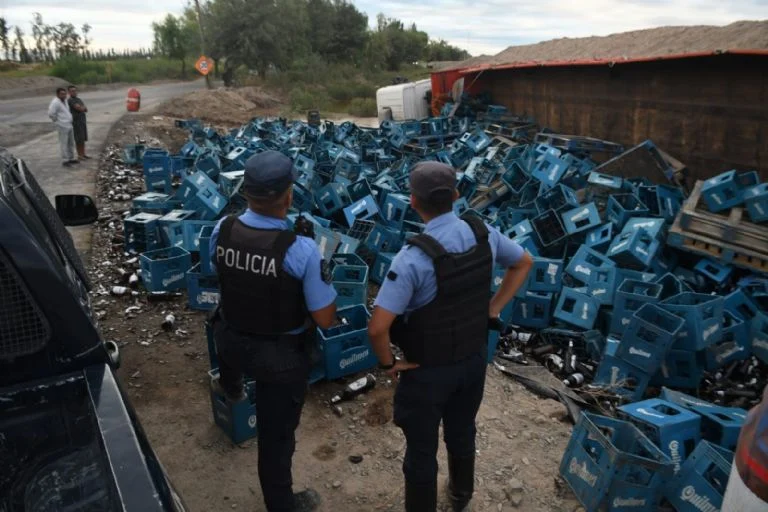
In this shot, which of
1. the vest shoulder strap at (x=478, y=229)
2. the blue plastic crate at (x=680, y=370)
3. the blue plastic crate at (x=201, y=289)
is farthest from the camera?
the blue plastic crate at (x=201, y=289)

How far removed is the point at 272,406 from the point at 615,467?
6.74 feet

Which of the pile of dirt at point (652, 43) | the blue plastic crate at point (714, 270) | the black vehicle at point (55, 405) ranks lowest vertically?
the blue plastic crate at point (714, 270)

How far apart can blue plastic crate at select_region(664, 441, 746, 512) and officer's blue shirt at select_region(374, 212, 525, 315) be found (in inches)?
79.0

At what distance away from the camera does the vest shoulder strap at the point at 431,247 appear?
2.65 metres

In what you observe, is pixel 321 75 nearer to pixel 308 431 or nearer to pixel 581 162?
pixel 581 162

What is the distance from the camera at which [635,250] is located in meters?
6.56

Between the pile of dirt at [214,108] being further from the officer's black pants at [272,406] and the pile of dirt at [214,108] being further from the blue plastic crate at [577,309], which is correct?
the officer's black pants at [272,406]

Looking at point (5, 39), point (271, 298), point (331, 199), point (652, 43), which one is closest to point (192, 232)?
point (331, 199)

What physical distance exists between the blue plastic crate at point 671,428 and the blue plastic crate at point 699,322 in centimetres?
144

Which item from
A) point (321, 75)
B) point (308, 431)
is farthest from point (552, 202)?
point (321, 75)

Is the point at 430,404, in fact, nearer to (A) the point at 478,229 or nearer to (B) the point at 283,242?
(A) the point at 478,229

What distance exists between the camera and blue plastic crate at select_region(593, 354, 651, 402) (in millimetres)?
4965

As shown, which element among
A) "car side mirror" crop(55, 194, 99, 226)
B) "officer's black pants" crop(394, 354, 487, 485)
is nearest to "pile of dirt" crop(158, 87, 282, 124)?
"car side mirror" crop(55, 194, 99, 226)

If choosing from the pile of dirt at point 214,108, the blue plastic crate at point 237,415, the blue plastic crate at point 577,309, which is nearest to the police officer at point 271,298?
the blue plastic crate at point 237,415
